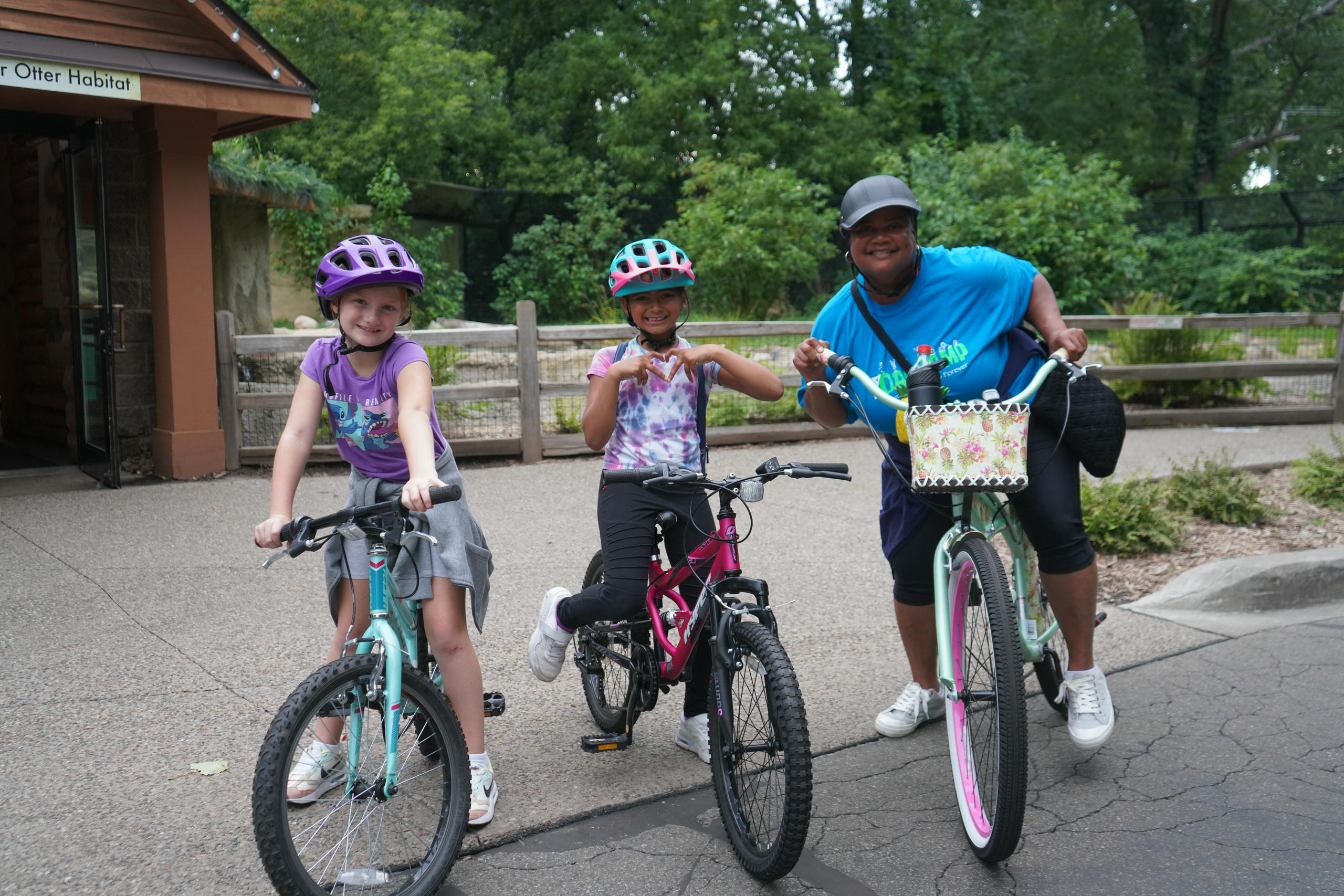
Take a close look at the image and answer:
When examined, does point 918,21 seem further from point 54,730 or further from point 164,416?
point 54,730

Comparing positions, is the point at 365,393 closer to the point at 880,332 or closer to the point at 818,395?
the point at 818,395

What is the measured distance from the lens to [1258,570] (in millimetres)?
5812

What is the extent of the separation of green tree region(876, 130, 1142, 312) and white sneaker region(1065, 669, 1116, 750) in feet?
43.7

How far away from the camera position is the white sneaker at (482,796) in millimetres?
3416

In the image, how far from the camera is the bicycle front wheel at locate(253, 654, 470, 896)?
8.95ft

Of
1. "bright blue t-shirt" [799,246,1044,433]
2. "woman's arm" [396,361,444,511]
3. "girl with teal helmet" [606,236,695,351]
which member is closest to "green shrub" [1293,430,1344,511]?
→ "bright blue t-shirt" [799,246,1044,433]

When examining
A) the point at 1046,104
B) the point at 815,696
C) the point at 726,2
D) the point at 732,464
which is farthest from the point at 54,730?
the point at 1046,104

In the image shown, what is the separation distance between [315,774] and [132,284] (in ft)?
24.1

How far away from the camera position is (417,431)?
313 centimetres

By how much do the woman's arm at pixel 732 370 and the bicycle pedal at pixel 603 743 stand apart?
1.25 m

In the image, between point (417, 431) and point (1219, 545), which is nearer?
point (417, 431)

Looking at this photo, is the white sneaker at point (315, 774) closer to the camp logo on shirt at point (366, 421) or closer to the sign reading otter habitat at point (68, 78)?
the camp logo on shirt at point (366, 421)

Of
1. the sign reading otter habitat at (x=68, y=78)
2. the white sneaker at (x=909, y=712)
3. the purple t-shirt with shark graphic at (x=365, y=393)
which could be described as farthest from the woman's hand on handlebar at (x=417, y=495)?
the sign reading otter habitat at (x=68, y=78)

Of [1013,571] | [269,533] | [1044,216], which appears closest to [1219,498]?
[1013,571]
